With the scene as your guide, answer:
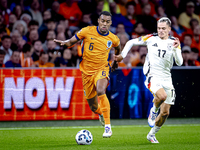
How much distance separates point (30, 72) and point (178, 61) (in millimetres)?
4682

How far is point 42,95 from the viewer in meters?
9.61

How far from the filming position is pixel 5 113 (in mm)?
9461

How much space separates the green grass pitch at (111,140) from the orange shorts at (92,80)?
953 mm

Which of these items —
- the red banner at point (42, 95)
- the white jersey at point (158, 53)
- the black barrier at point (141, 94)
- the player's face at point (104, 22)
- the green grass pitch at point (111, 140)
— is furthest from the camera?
the black barrier at point (141, 94)

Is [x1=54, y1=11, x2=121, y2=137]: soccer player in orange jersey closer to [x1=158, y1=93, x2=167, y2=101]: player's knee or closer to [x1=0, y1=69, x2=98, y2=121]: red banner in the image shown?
[x1=158, y1=93, x2=167, y2=101]: player's knee

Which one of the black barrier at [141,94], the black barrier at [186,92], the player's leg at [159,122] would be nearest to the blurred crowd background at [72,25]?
the black barrier at [141,94]

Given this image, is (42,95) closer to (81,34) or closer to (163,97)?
(81,34)

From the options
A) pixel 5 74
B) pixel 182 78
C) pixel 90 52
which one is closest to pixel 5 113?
pixel 5 74

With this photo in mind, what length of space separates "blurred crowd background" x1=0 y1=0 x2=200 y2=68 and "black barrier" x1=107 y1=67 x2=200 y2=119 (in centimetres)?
87

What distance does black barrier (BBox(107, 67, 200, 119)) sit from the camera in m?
9.84

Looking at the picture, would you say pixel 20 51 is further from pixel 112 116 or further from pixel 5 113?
pixel 112 116

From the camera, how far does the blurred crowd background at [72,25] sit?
10.4 m

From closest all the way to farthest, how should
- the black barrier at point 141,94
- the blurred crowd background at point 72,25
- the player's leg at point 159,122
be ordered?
the player's leg at point 159,122, the black barrier at point 141,94, the blurred crowd background at point 72,25

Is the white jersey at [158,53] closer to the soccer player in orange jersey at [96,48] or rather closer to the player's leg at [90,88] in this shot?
the soccer player in orange jersey at [96,48]
